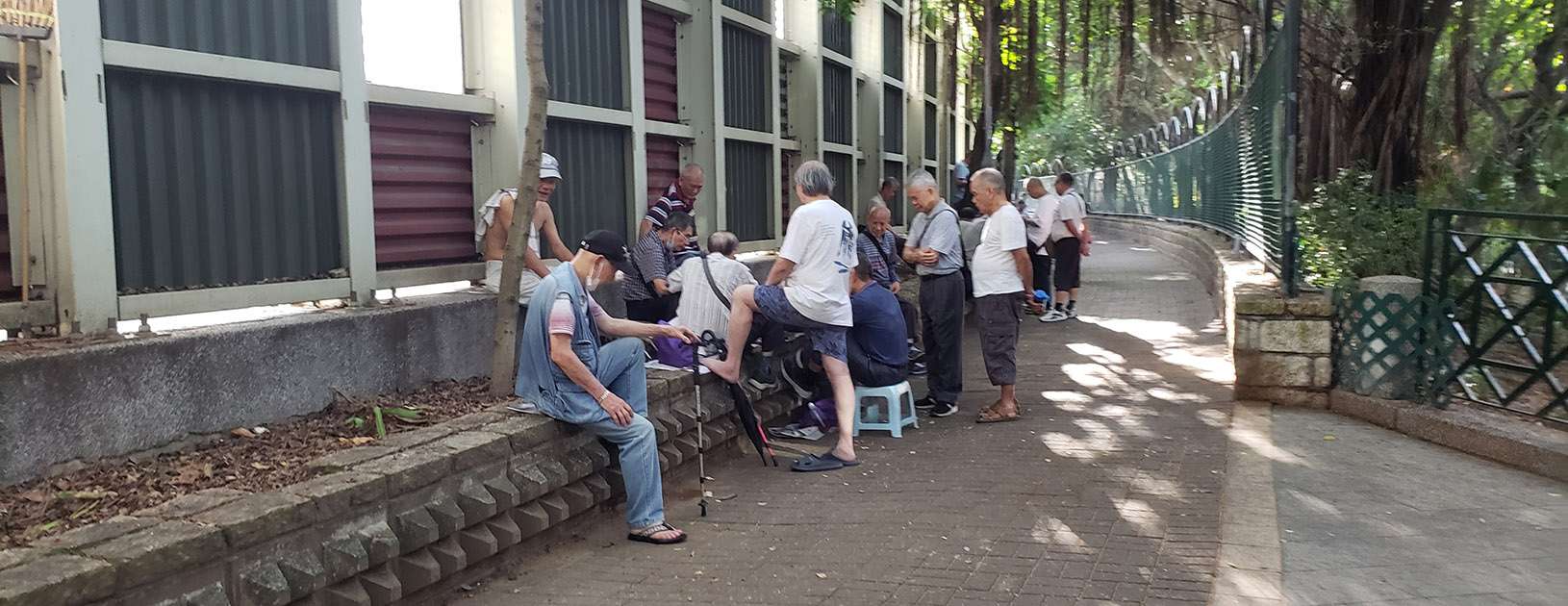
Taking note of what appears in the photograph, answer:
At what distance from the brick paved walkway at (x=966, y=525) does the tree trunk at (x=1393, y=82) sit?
3.75 metres

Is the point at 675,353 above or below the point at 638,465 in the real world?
above

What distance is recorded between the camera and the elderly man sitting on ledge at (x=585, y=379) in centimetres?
523

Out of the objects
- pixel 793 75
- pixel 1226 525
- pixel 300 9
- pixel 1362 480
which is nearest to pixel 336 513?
pixel 300 9

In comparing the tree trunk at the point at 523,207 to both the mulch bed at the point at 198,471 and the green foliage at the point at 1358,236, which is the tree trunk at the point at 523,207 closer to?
the mulch bed at the point at 198,471

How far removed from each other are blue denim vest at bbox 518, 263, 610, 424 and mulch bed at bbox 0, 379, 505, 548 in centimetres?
58

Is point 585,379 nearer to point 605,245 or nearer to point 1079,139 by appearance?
point 605,245

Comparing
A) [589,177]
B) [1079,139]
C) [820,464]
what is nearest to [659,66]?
[589,177]

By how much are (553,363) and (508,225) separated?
1.81m

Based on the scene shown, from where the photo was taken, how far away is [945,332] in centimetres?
827

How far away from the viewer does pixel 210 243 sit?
5320 millimetres

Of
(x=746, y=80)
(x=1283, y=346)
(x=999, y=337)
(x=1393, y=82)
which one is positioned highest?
(x=746, y=80)

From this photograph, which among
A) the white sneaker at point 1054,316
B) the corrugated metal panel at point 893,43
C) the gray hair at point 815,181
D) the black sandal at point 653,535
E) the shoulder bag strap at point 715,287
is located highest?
the corrugated metal panel at point 893,43

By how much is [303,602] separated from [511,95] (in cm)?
393

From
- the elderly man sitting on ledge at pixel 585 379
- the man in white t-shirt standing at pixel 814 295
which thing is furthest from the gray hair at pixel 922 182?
the elderly man sitting on ledge at pixel 585 379
